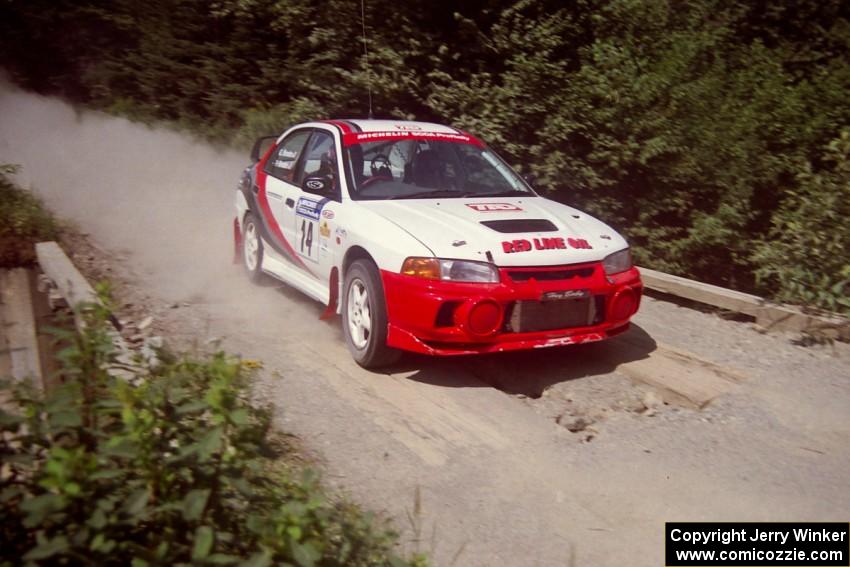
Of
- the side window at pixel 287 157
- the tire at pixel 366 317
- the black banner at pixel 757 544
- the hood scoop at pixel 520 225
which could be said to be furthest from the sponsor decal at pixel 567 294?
the side window at pixel 287 157

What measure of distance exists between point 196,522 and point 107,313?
0.97m

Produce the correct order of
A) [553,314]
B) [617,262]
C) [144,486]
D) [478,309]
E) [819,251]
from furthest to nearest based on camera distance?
[819,251], [617,262], [553,314], [478,309], [144,486]

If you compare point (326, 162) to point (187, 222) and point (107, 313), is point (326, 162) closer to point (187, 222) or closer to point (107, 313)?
point (107, 313)

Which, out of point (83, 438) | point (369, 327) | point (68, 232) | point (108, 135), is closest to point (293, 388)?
point (369, 327)

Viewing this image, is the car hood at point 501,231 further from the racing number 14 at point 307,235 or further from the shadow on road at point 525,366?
the shadow on road at point 525,366

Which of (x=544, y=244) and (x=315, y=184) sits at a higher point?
(x=315, y=184)

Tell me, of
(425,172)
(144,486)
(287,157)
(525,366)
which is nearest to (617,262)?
(525,366)

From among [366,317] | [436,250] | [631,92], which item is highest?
[631,92]

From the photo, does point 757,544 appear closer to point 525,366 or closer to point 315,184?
point 525,366

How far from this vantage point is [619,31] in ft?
36.5

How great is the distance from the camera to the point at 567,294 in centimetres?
546

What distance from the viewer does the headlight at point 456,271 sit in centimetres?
528

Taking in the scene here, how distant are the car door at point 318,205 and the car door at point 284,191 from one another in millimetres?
96

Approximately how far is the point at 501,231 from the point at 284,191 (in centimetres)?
249
